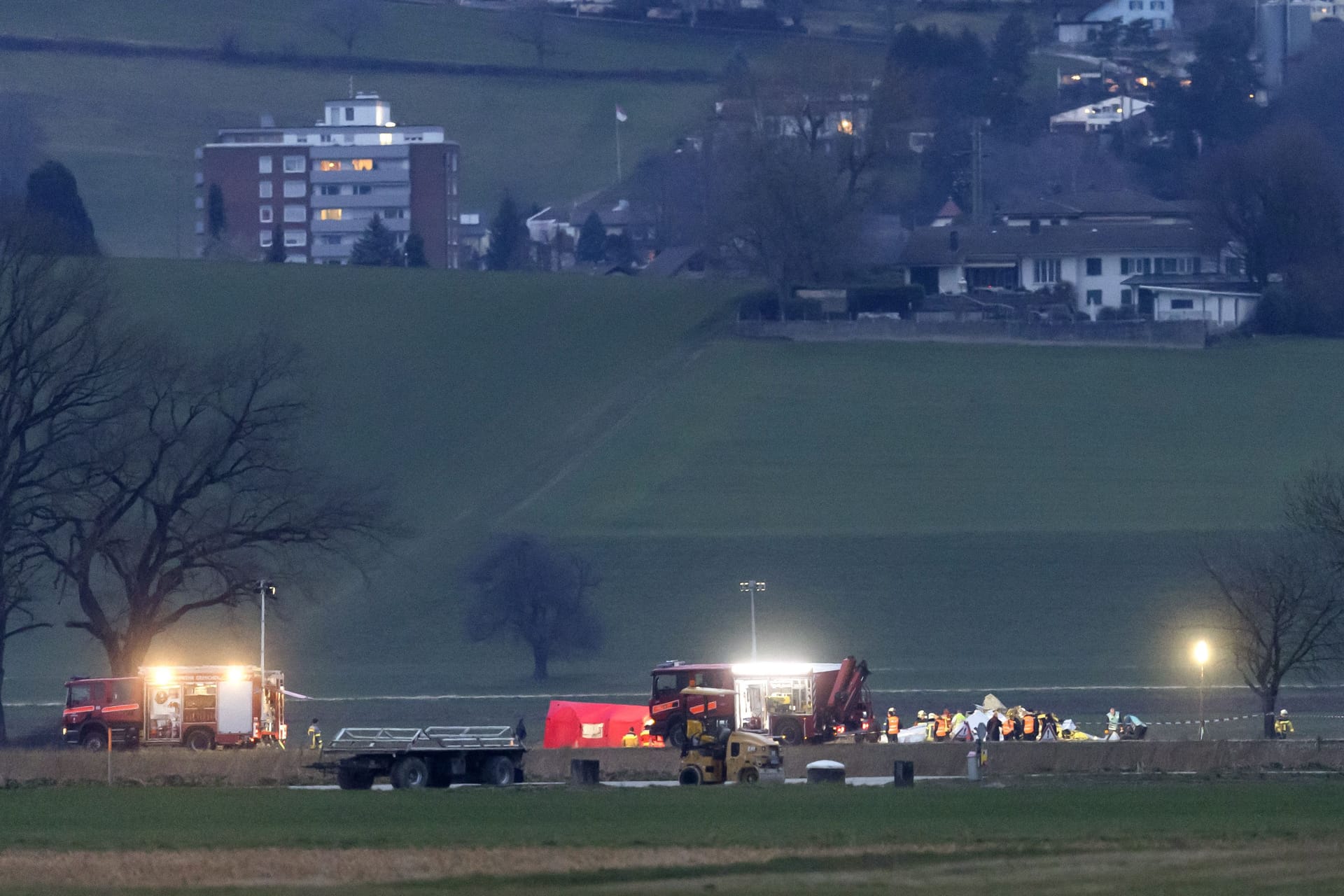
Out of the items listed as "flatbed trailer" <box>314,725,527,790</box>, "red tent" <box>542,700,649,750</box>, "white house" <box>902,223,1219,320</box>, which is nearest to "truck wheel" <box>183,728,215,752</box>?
"red tent" <box>542,700,649,750</box>

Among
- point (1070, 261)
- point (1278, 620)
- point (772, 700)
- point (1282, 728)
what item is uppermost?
point (1070, 261)

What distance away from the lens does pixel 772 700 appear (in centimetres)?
4659

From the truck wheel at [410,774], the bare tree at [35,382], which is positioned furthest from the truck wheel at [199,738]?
the truck wheel at [410,774]

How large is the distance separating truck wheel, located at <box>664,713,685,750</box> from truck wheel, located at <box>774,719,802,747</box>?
6.45 ft

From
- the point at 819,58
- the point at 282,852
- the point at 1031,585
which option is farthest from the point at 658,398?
the point at 282,852

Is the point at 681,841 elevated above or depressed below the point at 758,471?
below

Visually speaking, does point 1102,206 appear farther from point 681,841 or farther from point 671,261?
point 681,841

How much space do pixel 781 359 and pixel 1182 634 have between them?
35819 millimetres

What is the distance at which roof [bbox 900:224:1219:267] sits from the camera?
12338 cm

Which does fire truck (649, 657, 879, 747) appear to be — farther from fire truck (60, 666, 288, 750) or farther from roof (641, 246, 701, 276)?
roof (641, 246, 701, 276)

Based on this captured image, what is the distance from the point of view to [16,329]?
2463 inches

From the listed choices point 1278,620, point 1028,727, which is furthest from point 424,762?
point 1278,620

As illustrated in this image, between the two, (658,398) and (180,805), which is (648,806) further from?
(658,398)

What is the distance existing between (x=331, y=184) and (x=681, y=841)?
5739 inches
